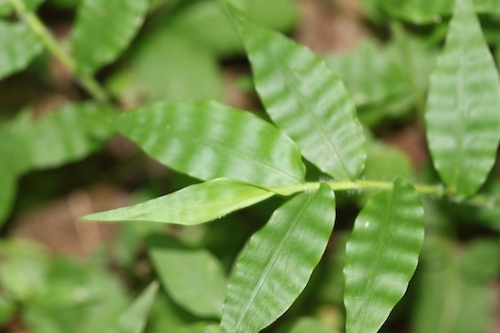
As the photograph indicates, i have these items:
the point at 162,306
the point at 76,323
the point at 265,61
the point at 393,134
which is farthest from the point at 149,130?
the point at 393,134

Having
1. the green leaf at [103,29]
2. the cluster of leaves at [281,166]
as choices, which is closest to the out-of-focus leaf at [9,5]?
the cluster of leaves at [281,166]

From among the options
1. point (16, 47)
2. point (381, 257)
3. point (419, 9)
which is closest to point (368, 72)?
point (419, 9)

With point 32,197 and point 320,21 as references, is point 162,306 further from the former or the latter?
point 320,21

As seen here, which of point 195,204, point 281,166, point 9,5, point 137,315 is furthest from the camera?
point 9,5

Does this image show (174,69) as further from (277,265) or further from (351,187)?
(277,265)

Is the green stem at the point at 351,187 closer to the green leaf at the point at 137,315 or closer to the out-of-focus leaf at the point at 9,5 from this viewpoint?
the green leaf at the point at 137,315

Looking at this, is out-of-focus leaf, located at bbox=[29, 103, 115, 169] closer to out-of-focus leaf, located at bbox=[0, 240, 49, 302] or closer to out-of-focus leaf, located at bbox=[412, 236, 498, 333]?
out-of-focus leaf, located at bbox=[0, 240, 49, 302]

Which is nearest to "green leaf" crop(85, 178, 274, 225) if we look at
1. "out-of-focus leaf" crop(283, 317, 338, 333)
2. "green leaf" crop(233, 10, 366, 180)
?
"green leaf" crop(233, 10, 366, 180)
